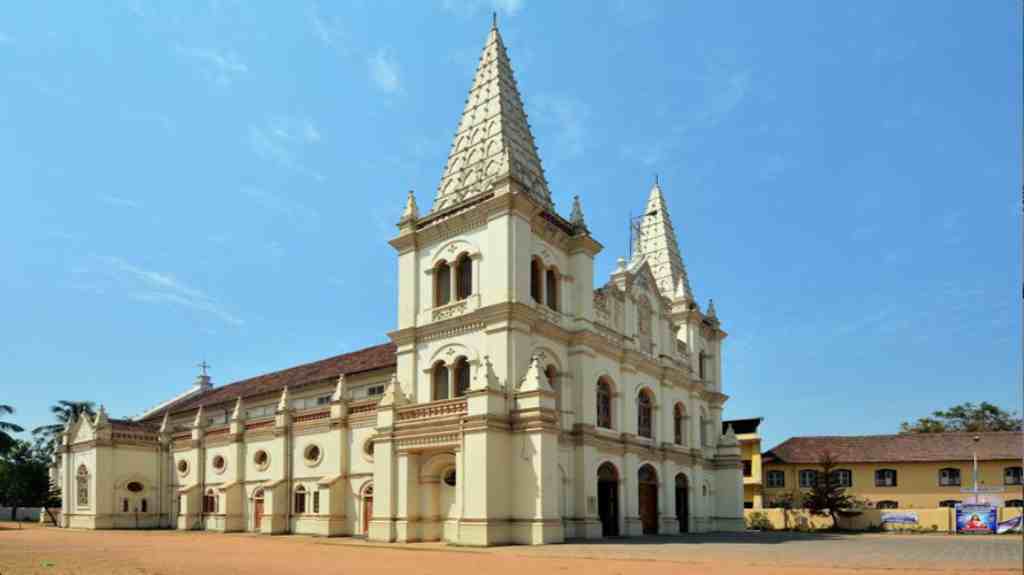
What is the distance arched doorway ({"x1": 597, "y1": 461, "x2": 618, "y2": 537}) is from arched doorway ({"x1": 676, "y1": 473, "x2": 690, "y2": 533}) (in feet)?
24.7

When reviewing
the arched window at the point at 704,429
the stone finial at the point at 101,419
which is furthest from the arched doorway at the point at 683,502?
the stone finial at the point at 101,419

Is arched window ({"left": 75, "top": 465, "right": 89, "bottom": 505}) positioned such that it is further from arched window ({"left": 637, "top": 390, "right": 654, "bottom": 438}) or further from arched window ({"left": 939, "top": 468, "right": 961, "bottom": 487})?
arched window ({"left": 939, "top": 468, "right": 961, "bottom": 487})

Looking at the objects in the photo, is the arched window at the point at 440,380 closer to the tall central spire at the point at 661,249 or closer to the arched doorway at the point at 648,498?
the arched doorway at the point at 648,498

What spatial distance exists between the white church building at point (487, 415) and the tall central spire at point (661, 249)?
0.53 feet

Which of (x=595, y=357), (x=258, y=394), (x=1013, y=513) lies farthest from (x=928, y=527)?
(x=258, y=394)

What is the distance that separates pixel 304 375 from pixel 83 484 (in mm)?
14698

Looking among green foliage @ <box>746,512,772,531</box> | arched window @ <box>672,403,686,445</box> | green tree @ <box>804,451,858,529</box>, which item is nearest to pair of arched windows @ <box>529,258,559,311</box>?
arched window @ <box>672,403,686,445</box>

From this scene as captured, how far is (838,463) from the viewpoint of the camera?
55062 millimetres

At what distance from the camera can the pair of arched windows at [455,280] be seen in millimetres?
32031

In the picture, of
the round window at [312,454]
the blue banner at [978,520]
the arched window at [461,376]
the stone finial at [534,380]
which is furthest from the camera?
the blue banner at [978,520]

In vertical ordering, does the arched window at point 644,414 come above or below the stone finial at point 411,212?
below

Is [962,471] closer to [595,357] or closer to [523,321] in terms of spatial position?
[595,357]

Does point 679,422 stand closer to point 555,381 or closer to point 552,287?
point 555,381

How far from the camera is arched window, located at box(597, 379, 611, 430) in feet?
113
